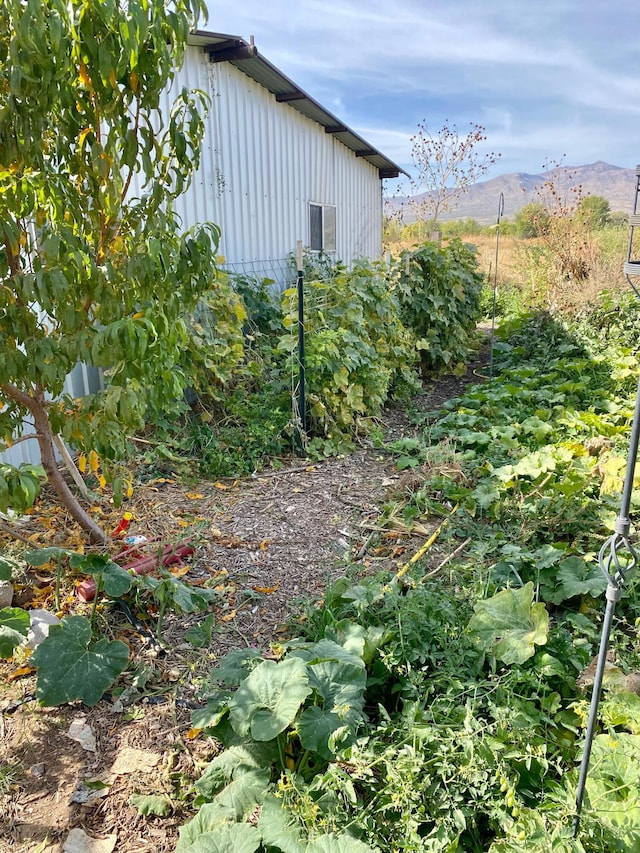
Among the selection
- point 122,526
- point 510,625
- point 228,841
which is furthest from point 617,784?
point 122,526

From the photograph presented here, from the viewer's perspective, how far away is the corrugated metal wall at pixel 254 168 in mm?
6293

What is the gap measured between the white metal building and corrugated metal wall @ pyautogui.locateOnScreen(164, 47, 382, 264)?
11mm

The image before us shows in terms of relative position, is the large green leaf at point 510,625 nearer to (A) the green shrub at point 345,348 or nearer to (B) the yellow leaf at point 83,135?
(B) the yellow leaf at point 83,135

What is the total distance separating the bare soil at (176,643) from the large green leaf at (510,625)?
91cm

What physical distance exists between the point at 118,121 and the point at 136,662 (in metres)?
2.35

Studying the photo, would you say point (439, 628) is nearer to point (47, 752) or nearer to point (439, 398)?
point (47, 752)

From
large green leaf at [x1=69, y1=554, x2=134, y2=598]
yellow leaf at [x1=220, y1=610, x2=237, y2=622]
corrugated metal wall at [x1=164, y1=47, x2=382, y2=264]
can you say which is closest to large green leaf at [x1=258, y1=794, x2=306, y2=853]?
large green leaf at [x1=69, y1=554, x2=134, y2=598]

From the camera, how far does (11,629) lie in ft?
7.02

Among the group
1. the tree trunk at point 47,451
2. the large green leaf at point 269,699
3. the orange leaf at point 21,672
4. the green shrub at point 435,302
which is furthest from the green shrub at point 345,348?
the large green leaf at point 269,699

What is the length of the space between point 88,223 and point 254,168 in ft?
16.7

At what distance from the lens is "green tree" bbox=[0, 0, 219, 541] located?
7.23 feet

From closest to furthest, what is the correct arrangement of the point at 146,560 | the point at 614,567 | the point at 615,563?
1. the point at 615,563
2. the point at 614,567
3. the point at 146,560

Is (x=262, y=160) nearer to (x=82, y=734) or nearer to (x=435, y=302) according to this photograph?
(x=435, y=302)

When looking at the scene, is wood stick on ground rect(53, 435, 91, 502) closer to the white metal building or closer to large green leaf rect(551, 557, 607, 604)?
large green leaf rect(551, 557, 607, 604)
